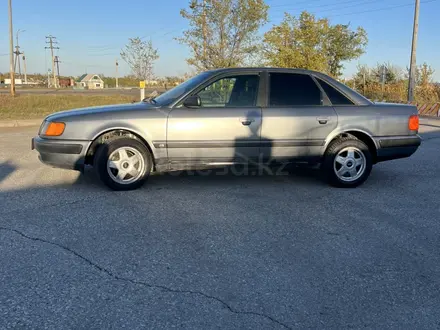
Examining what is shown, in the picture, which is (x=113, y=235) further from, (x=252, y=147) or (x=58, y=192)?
(x=252, y=147)

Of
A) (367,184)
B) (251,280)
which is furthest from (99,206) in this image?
(367,184)

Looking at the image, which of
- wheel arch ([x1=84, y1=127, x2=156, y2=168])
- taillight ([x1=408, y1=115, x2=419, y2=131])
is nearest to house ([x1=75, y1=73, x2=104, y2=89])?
wheel arch ([x1=84, y1=127, x2=156, y2=168])

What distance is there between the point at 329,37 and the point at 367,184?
25204 millimetres

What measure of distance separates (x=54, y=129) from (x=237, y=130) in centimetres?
232

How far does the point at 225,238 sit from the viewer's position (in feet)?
12.4

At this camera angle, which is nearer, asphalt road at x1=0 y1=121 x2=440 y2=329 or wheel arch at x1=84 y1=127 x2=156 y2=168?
asphalt road at x1=0 y1=121 x2=440 y2=329

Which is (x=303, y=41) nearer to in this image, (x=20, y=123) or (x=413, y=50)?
(x=413, y=50)

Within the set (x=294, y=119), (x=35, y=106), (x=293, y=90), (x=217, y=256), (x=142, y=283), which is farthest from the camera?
(x=35, y=106)

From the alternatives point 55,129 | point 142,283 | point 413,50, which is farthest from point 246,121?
point 413,50

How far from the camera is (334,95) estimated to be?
220 inches

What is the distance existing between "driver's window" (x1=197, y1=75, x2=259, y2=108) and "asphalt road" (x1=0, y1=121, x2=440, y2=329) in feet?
3.79

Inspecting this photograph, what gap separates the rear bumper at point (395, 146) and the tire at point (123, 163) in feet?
10.5

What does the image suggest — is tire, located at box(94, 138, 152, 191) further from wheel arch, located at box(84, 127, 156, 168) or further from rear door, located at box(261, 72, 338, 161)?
rear door, located at box(261, 72, 338, 161)

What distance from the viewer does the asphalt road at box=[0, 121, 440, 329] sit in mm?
2562
